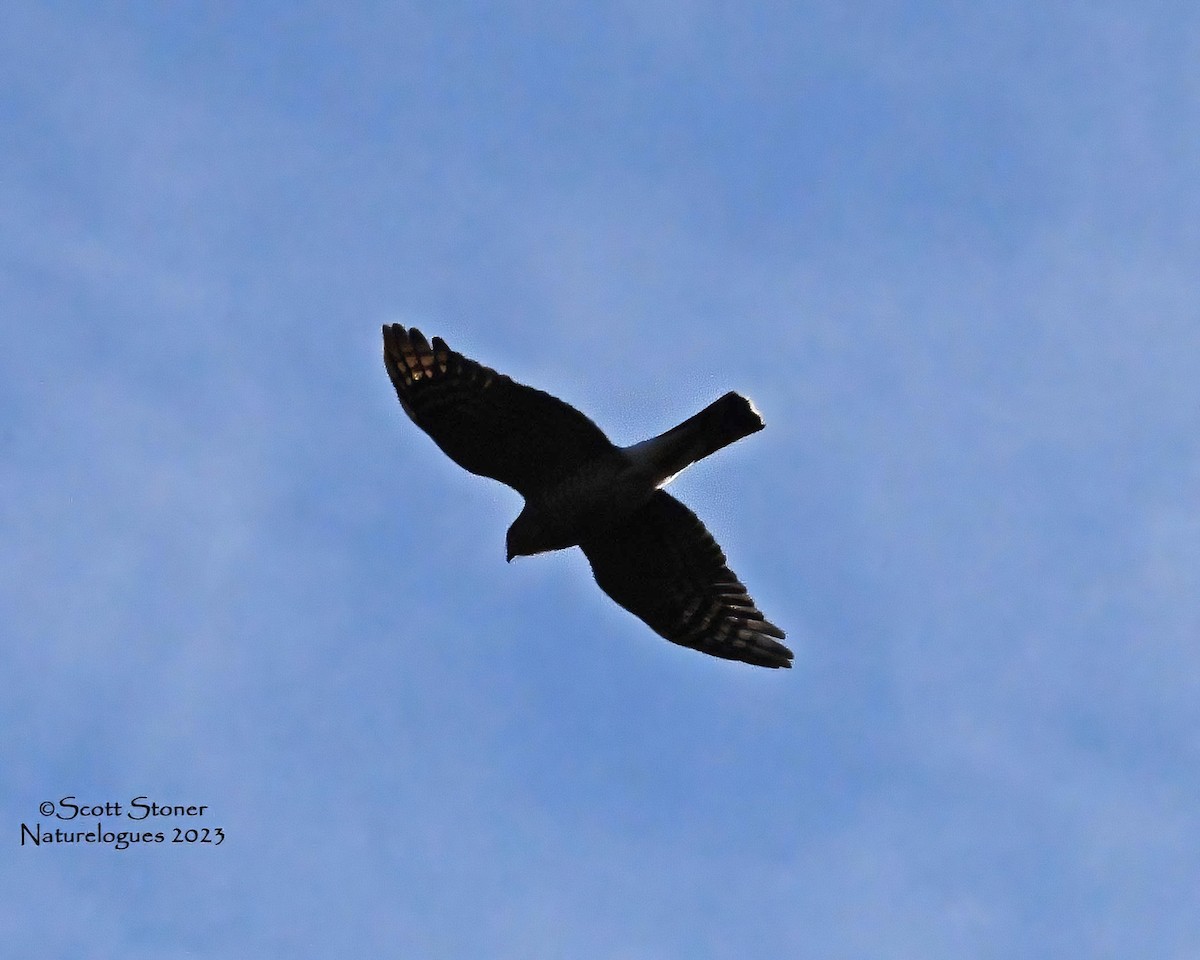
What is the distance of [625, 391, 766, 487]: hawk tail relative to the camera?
16094 millimetres

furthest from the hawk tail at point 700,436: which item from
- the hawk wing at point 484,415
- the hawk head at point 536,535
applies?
the hawk head at point 536,535

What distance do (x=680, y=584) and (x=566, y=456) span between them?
1.90 m

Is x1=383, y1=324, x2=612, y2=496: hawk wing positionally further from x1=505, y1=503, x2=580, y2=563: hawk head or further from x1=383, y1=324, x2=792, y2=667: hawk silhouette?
x1=505, y1=503, x2=580, y2=563: hawk head

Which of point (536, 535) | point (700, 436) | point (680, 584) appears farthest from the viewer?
point (680, 584)

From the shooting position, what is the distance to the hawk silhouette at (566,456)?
16156 mm

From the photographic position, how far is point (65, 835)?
1805 cm

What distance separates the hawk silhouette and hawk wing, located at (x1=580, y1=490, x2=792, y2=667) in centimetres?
1

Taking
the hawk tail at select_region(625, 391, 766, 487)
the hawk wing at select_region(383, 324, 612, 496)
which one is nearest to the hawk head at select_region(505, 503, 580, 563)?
the hawk wing at select_region(383, 324, 612, 496)

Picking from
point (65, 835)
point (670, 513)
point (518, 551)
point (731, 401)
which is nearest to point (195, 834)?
point (65, 835)

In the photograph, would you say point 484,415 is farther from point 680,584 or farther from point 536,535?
point 680,584

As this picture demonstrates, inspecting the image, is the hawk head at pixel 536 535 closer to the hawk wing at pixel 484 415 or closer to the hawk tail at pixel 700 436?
the hawk wing at pixel 484 415

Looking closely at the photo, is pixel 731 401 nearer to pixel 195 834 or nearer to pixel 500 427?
pixel 500 427

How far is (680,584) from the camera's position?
1750cm

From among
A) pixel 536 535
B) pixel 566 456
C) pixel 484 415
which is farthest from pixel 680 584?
pixel 484 415
